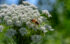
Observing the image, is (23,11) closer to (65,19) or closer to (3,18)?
(3,18)

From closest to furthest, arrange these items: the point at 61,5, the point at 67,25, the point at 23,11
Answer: the point at 67,25, the point at 61,5, the point at 23,11

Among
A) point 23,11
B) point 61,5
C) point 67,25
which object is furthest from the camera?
point 23,11

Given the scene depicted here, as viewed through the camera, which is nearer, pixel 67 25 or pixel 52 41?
pixel 67 25

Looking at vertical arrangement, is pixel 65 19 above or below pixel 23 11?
below

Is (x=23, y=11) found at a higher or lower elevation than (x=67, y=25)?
higher

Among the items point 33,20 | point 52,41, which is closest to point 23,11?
point 33,20

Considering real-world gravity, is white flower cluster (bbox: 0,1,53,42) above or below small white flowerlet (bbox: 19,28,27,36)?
above

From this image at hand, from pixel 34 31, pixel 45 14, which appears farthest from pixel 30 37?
pixel 45 14

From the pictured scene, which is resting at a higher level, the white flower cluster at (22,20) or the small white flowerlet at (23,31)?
the white flower cluster at (22,20)

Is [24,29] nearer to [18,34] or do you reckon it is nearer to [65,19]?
[18,34]
